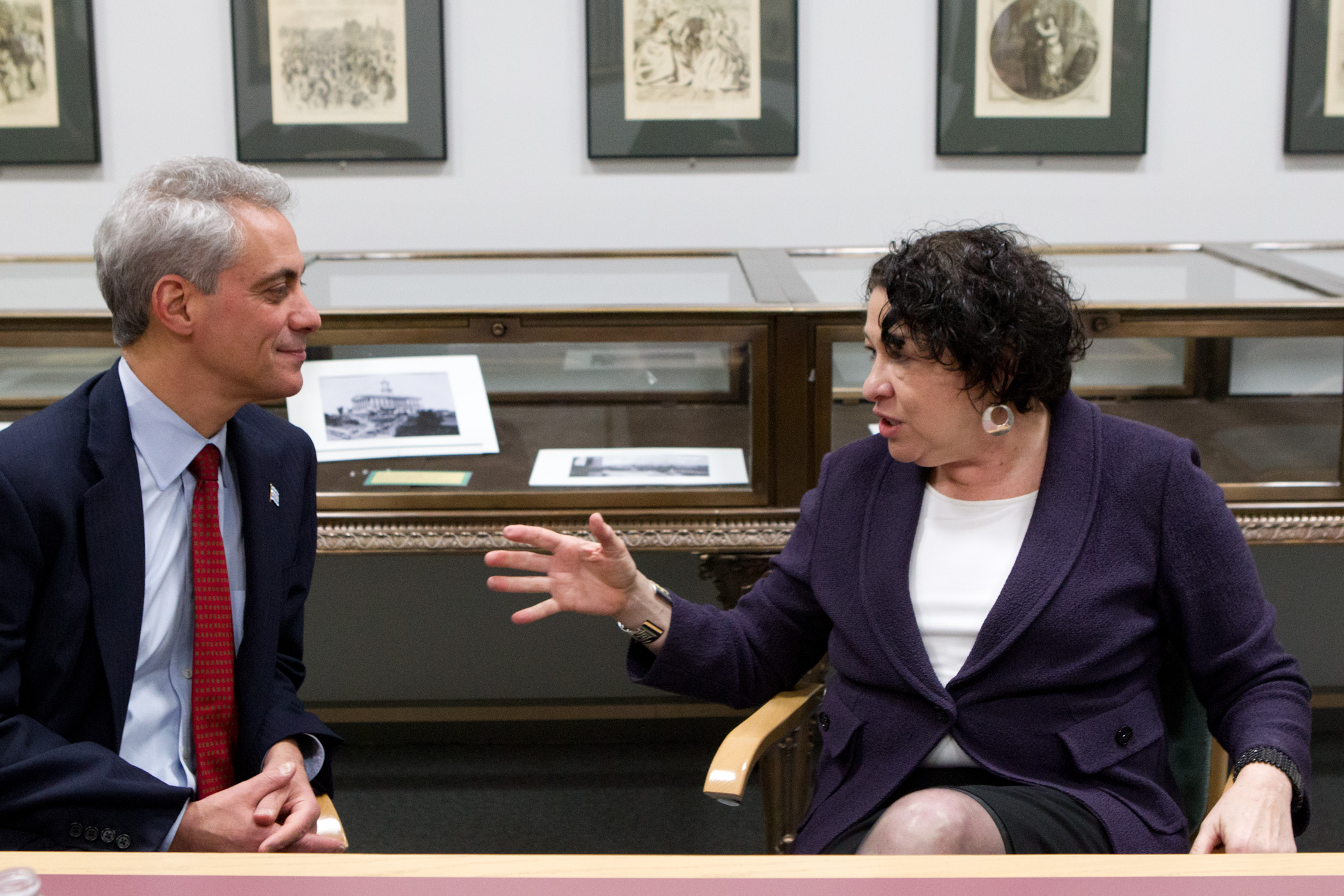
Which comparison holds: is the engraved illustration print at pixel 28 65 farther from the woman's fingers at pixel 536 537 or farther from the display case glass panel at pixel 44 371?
the woman's fingers at pixel 536 537

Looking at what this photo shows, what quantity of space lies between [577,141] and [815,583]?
6.59ft

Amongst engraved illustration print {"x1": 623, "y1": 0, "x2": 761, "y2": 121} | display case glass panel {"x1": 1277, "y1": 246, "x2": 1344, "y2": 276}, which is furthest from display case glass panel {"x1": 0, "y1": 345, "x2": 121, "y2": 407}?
display case glass panel {"x1": 1277, "y1": 246, "x2": 1344, "y2": 276}

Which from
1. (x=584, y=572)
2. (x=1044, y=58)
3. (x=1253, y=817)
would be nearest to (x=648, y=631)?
(x=584, y=572)

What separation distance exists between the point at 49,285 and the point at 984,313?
230 centimetres

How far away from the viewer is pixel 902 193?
144 inches

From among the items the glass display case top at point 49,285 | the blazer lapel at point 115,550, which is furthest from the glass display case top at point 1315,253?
the glass display case top at point 49,285

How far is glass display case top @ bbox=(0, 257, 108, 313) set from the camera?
2.73 m

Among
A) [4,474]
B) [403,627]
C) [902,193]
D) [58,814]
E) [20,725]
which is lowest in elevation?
[403,627]

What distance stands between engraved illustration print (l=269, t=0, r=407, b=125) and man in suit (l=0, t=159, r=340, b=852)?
184 centimetres

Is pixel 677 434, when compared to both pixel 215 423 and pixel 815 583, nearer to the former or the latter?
pixel 815 583

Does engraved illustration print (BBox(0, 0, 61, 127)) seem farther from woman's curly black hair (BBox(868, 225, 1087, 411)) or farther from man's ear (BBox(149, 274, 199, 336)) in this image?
woman's curly black hair (BBox(868, 225, 1087, 411))

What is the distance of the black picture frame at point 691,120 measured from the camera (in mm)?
3512

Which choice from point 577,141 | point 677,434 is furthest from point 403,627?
point 577,141

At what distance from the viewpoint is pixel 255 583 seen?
186cm
